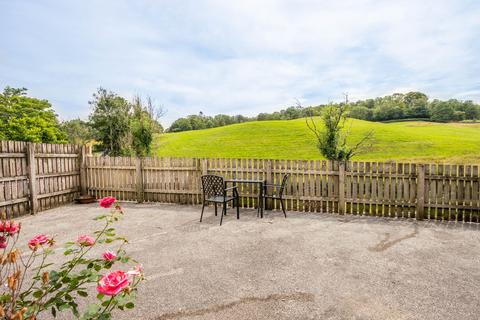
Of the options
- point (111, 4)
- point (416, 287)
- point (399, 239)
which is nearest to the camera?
point (416, 287)

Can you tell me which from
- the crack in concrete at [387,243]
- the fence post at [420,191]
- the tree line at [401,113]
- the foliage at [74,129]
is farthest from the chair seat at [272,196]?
the tree line at [401,113]

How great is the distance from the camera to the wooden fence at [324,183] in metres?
6.46

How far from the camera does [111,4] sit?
21.5 feet

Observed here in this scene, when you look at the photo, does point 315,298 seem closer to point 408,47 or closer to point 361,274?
point 361,274

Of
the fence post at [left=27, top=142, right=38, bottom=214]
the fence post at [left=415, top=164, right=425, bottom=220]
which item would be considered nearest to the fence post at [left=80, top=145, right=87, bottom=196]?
the fence post at [left=27, top=142, right=38, bottom=214]

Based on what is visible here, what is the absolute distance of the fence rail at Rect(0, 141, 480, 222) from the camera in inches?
257

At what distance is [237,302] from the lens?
10.6ft

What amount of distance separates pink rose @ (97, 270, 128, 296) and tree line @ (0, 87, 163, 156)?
12341 mm

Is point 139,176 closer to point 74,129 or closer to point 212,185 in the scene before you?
point 212,185

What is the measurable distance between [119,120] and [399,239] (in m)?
14.9

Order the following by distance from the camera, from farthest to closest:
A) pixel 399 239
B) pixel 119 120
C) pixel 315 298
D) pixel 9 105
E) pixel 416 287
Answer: pixel 9 105 < pixel 119 120 < pixel 399 239 < pixel 416 287 < pixel 315 298

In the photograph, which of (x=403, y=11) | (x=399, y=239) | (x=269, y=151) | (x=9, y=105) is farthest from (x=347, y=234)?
(x=9, y=105)

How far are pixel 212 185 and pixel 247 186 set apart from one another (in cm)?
157

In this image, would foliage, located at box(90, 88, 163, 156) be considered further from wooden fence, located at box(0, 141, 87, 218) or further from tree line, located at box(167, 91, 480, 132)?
tree line, located at box(167, 91, 480, 132)
